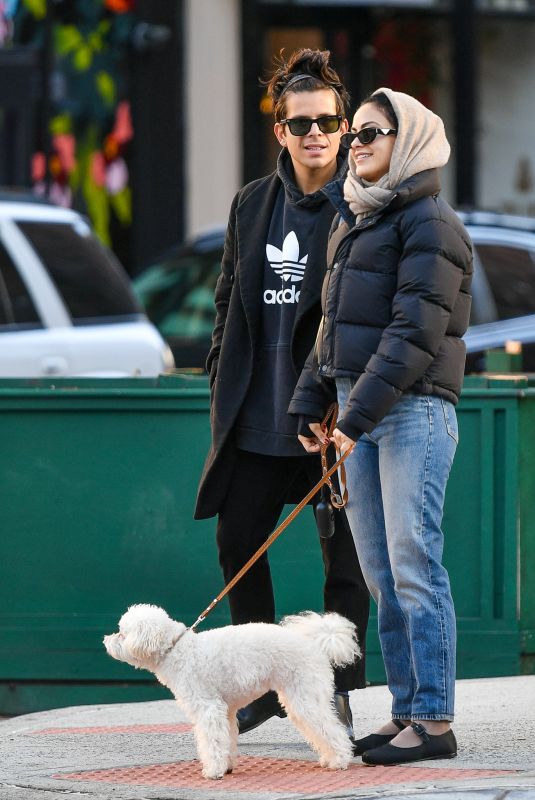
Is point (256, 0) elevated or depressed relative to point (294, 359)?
elevated

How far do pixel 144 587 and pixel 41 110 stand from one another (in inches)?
387

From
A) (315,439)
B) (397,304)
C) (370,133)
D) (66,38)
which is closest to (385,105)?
(370,133)

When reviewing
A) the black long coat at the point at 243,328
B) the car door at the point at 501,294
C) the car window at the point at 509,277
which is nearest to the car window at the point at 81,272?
the car door at the point at 501,294

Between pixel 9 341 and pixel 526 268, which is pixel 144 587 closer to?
pixel 9 341

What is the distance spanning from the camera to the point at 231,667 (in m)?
4.49

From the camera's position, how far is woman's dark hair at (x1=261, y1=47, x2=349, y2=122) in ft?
16.2

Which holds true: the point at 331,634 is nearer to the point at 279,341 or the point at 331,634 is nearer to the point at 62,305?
the point at 279,341

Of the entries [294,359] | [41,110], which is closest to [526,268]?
[294,359]

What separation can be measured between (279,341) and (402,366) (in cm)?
72

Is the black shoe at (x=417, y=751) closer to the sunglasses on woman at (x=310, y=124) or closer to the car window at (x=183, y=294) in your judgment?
the sunglasses on woman at (x=310, y=124)

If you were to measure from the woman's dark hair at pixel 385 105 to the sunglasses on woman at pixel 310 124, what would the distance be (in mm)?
327

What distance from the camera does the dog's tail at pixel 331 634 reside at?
455cm

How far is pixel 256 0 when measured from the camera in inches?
651

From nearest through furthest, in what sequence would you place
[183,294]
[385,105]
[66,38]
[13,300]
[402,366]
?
1. [402,366]
2. [385,105]
3. [13,300]
4. [183,294]
5. [66,38]
